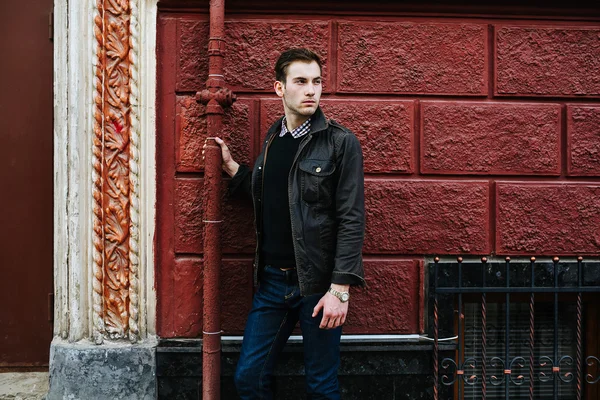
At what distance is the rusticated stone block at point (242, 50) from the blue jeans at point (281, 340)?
1.34 meters

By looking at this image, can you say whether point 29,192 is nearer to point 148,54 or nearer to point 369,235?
point 148,54

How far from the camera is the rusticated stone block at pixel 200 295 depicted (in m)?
3.50

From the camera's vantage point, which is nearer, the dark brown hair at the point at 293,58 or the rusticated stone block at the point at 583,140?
the dark brown hair at the point at 293,58

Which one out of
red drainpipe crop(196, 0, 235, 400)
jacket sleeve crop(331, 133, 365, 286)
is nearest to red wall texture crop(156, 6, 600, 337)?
red drainpipe crop(196, 0, 235, 400)

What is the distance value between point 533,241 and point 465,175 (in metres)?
0.64

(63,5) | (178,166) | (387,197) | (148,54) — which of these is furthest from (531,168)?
(63,5)

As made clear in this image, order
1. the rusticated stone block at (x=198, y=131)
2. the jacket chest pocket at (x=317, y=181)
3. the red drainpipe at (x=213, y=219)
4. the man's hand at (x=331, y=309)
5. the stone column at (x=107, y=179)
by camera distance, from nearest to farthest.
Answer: the man's hand at (x=331, y=309) < the jacket chest pocket at (x=317, y=181) < the red drainpipe at (x=213, y=219) < the stone column at (x=107, y=179) < the rusticated stone block at (x=198, y=131)

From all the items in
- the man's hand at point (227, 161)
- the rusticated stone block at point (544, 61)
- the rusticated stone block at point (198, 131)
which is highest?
the rusticated stone block at point (544, 61)

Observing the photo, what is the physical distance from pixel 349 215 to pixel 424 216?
1.07 metres

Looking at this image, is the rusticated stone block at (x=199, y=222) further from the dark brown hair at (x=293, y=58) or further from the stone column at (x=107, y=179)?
the dark brown hair at (x=293, y=58)

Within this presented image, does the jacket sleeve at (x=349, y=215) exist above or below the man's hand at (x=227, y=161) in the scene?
below

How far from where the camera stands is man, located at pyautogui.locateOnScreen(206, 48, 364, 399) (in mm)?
2670

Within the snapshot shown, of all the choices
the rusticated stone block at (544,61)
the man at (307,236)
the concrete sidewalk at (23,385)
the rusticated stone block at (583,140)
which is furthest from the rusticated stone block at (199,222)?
the rusticated stone block at (583,140)

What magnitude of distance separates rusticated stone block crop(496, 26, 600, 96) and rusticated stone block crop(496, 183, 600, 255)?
65 centimetres
